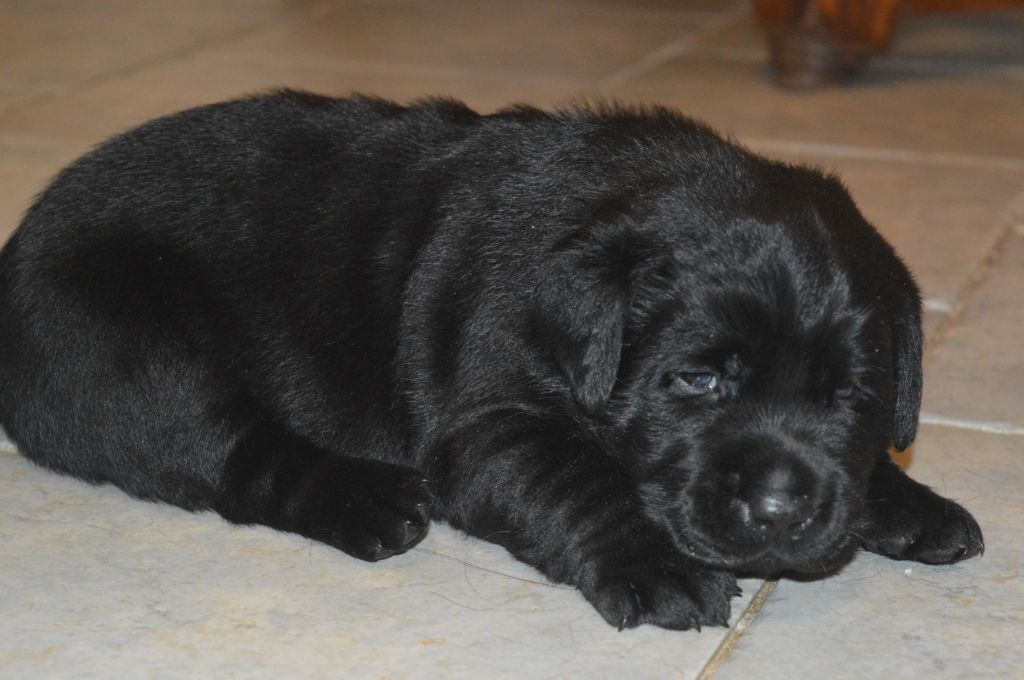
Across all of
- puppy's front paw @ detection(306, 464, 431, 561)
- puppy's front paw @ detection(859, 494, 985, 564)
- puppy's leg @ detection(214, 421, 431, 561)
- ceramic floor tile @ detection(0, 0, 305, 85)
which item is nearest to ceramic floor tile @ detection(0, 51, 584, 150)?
ceramic floor tile @ detection(0, 0, 305, 85)

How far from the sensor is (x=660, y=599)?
2707mm

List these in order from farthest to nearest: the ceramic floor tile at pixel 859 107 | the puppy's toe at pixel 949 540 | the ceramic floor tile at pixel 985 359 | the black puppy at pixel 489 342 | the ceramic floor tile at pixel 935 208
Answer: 1. the ceramic floor tile at pixel 859 107
2. the ceramic floor tile at pixel 935 208
3. the ceramic floor tile at pixel 985 359
4. the puppy's toe at pixel 949 540
5. the black puppy at pixel 489 342

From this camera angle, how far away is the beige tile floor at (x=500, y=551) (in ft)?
8.77

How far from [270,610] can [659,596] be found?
0.75m

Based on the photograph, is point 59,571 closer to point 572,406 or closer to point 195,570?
point 195,570

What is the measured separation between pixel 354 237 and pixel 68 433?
776mm

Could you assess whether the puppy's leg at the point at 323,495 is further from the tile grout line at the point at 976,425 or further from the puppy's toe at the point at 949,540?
the tile grout line at the point at 976,425

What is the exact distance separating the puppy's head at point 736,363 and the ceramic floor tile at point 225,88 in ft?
13.1

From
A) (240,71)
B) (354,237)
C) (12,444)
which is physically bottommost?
(240,71)

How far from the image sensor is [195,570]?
2965 mm

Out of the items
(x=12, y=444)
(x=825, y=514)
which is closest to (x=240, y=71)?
(x=12, y=444)

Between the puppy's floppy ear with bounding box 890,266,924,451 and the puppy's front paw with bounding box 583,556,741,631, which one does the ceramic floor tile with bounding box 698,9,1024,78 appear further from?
the puppy's front paw with bounding box 583,556,741,631

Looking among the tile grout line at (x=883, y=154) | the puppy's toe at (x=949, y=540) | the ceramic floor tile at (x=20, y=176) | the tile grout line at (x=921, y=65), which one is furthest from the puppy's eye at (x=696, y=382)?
the tile grout line at (x=921, y=65)

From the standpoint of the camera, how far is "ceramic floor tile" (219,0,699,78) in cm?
793
